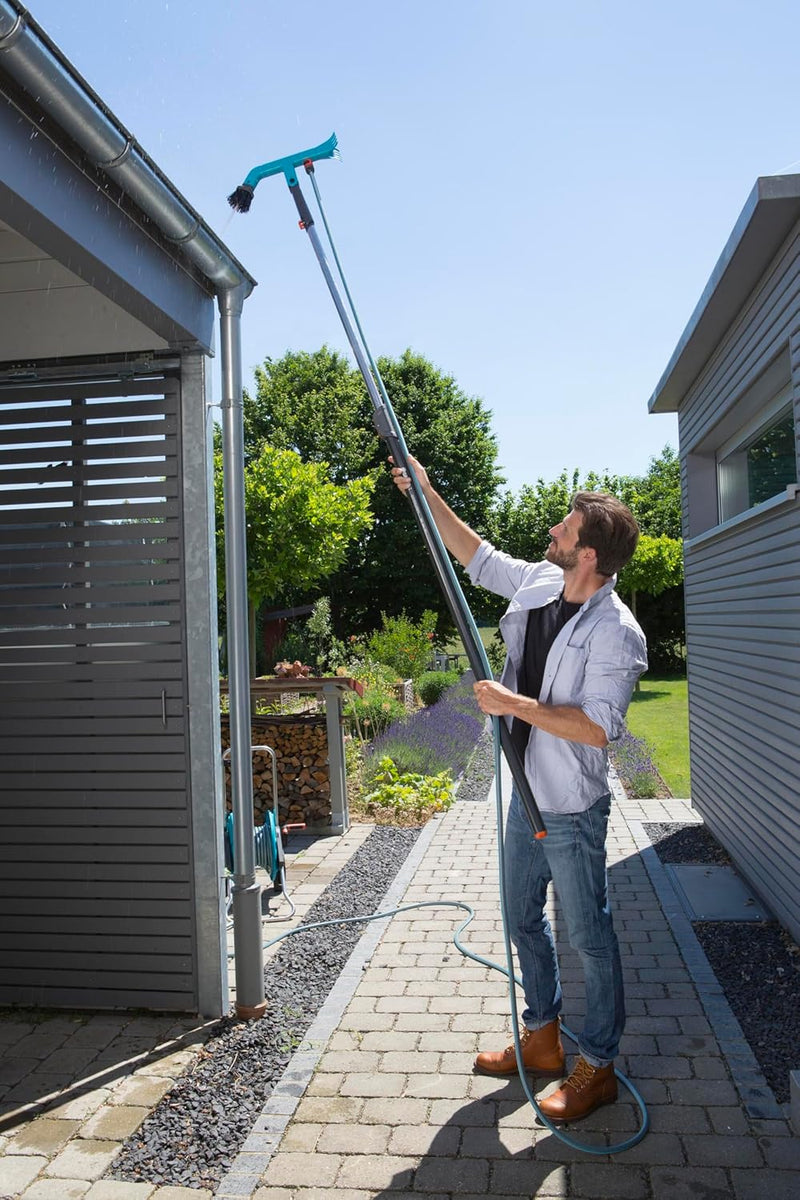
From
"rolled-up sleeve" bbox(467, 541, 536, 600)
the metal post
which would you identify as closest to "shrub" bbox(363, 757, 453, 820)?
the metal post

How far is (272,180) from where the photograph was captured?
2.88m

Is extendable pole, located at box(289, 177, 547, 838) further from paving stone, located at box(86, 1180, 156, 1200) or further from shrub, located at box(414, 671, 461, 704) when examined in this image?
shrub, located at box(414, 671, 461, 704)

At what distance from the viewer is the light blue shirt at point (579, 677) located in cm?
264

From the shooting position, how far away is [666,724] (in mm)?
13656

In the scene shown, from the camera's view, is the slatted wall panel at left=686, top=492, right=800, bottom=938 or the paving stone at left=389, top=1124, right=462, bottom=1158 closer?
the paving stone at left=389, top=1124, right=462, bottom=1158

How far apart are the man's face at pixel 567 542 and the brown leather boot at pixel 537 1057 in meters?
1.49

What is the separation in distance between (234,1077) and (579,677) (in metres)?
1.75

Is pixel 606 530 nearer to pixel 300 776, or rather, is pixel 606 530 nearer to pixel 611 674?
pixel 611 674

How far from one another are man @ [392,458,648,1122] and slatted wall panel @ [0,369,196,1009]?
1299 mm

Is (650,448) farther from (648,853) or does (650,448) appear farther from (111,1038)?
(111,1038)

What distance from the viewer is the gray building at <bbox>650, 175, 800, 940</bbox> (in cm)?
438

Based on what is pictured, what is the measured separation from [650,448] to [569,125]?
149 feet

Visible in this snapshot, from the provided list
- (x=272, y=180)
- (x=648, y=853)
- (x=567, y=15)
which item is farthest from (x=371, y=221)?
(x=648, y=853)

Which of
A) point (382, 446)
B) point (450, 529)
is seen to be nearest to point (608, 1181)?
point (450, 529)
